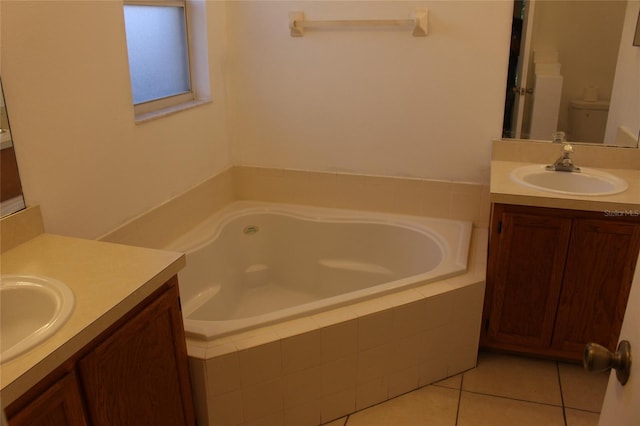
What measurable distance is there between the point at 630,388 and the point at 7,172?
1.67 m

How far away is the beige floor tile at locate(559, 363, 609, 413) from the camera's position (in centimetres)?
214

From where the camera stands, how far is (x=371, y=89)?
105 inches

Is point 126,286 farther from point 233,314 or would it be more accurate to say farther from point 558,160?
point 558,160

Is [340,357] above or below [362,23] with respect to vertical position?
below

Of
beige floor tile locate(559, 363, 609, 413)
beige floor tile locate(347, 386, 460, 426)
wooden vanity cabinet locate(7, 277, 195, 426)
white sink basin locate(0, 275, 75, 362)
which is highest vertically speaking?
white sink basin locate(0, 275, 75, 362)

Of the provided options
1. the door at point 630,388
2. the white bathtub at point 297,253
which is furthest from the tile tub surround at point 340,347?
the door at point 630,388

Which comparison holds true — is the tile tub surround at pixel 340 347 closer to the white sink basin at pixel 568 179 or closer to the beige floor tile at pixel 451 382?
the beige floor tile at pixel 451 382

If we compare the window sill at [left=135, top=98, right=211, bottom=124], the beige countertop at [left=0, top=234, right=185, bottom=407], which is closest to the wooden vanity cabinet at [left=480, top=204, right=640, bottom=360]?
the beige countertop at [left=0, top=234, right=185, bottom=407]

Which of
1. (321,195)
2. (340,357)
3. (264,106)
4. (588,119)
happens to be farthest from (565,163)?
(264,106)

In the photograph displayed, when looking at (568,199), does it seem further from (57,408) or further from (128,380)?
(57,408)

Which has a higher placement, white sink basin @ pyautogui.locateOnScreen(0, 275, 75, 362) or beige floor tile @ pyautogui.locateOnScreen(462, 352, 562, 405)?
white sink basin @ pyautogui.locateOnScreen(0, 275, 75, 362)

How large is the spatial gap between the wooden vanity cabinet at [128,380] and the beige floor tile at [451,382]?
1046mm

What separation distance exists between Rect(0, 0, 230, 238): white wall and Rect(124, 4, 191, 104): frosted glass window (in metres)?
0.19

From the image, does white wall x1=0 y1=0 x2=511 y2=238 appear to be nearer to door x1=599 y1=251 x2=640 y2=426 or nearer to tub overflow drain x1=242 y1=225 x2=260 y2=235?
tub overflow drain x1=242 y1=225 x2=260 y2=235
